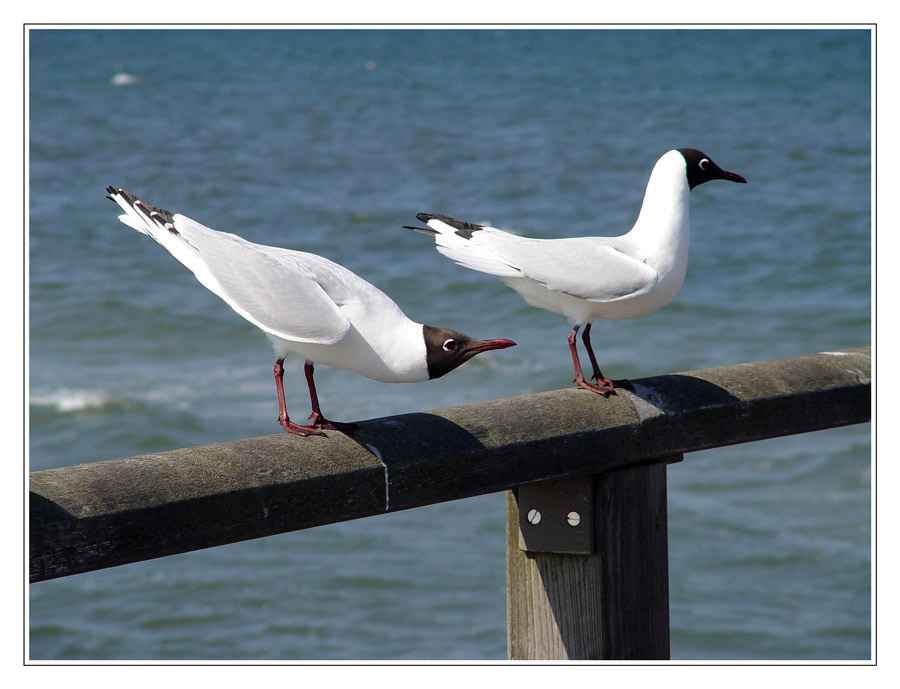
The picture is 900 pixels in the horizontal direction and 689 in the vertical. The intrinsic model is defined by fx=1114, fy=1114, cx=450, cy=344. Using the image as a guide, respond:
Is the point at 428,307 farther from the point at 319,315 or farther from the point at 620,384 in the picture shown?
the point at 319,315

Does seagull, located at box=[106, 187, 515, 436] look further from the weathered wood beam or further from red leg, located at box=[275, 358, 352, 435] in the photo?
the weathered wood beam

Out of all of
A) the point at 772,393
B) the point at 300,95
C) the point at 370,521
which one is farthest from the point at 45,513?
the point at 300,95

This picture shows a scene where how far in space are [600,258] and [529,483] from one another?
29.2 inches

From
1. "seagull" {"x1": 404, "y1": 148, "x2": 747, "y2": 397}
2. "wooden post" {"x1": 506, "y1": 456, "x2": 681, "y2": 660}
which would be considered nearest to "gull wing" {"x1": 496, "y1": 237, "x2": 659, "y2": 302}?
"seagull" {"x1": 404, "y1": 148, "x2": 747, "y2": 397}

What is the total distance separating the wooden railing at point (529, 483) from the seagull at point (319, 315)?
0.42 feet

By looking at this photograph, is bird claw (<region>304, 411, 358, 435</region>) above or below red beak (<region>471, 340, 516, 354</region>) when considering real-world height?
below

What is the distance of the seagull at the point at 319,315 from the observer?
2104 millimetres

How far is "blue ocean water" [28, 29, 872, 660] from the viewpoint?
611 cm

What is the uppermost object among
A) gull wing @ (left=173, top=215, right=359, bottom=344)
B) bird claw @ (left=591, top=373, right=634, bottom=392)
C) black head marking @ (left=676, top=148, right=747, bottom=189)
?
black head marking @ (left=676, top=148, right=747, bottom=189)

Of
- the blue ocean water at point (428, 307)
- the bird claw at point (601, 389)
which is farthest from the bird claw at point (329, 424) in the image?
the blue ocean water at point (428, 307)

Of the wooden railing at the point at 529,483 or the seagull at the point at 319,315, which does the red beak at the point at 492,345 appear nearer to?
the seagull at the point at 319,315

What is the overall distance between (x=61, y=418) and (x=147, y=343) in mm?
1521

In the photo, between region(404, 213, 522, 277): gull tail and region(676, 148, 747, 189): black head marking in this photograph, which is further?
region(676, 148, 747, 189): black head marking

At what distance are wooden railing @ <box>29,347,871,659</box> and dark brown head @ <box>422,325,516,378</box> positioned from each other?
0.34ft
